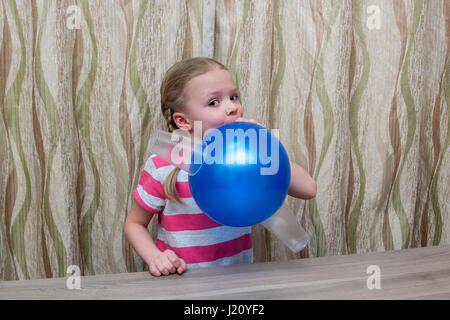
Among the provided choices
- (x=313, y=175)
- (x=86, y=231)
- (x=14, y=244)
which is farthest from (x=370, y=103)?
(x=14, y=244)

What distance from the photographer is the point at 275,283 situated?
0.73m

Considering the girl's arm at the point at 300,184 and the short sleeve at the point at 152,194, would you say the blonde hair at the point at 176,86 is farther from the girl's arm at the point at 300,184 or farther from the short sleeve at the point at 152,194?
the girl's arm at the point at 300,184

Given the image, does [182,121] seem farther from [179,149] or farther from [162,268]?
[162,268]

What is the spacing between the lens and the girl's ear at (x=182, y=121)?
0.90 meters

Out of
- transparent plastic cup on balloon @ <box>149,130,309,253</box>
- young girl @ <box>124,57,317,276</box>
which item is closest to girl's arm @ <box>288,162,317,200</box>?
young girl @ <box>124,57,317,276</box>

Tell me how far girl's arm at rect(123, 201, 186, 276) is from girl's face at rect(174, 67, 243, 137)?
27cm

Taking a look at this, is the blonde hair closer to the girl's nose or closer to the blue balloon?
the girl's nose

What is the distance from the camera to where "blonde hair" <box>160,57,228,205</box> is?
89 centimetres

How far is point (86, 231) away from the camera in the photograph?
112 centimetres

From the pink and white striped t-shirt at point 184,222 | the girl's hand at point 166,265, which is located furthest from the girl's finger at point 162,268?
the pink and white striped t-shirt at point 184,222

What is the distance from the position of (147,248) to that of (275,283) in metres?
0.30

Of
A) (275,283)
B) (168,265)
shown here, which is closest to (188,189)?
(168,265)
